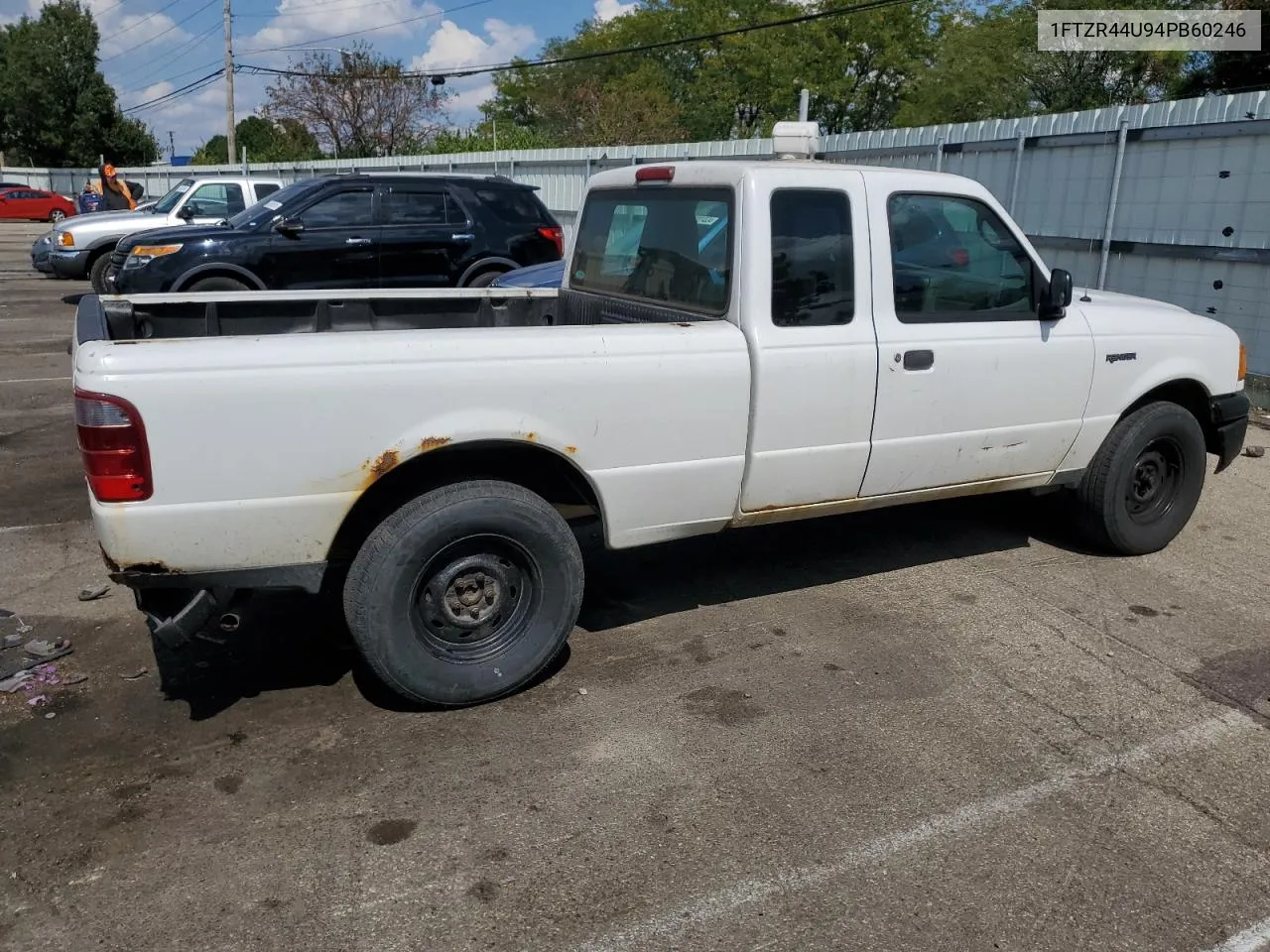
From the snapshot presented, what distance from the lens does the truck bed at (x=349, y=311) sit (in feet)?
14.8

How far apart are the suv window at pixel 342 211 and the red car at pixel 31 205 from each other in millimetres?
35752

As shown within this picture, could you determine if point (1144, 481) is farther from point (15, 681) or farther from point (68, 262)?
point (68, 262)

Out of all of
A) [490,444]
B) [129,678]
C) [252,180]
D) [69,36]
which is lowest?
[129,678]

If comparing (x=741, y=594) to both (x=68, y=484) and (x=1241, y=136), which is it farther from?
(x=1241, y=136)

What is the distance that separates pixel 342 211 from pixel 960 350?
7788mm

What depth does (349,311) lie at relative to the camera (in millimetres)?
5098

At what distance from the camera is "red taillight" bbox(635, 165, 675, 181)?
15.3 ft

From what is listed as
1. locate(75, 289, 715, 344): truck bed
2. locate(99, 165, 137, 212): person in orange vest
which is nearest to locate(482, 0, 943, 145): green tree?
locate(99, 165, 137, 212): person in orange vest

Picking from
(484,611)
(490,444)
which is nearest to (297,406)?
(490,444)

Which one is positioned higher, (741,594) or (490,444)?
(490,444)

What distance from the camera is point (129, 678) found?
4066mm

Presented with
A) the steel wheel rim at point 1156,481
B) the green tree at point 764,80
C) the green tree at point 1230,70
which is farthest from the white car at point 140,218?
the green tree at point 764,80

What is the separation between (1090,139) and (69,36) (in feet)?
201

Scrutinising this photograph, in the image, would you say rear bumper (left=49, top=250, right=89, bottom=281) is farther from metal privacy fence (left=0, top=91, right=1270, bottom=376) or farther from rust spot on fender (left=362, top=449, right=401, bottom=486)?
rust spot on fender (left=362, top=449, right=401, bottom=486)
